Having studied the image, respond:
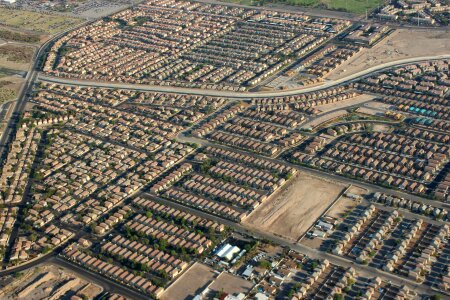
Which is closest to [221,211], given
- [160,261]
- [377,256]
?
[160,261]

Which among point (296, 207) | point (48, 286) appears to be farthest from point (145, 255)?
point (296, 207)

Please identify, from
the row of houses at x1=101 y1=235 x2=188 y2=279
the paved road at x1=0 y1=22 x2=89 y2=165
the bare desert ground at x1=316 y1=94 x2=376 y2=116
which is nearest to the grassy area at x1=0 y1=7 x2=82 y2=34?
the paved road at x1=0 y1=22 x2=89 y2=165

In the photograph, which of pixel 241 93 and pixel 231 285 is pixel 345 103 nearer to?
pixel 241 93

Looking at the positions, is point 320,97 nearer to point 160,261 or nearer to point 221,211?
point 221,211

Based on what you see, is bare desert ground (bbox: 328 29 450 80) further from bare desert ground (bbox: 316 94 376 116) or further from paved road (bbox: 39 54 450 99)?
bare desert ground (bbox: 316 94 376 116)

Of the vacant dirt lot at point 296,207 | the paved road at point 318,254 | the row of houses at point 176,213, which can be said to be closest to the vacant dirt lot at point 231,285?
the paved road at point 318,254

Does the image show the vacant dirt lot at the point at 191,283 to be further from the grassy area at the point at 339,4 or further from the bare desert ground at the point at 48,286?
the grassy area at the point at 339,4
